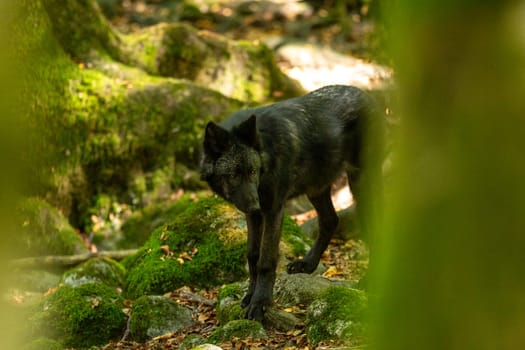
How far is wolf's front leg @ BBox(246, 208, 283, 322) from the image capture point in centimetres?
705

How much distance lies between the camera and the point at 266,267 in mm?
7207

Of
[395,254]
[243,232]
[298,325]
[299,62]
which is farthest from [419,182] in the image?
[299,62]

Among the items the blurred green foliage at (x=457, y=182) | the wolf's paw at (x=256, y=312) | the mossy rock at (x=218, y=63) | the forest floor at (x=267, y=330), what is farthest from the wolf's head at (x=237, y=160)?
the mossy rock at (x=218, y=63)

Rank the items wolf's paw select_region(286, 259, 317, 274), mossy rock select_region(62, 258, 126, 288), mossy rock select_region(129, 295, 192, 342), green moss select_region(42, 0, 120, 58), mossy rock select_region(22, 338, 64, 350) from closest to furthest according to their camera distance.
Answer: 1. mossy rock select_region(22, 338, 64, 350)
2. mossy rock select_region(129, 295, 192, 342)
3. wolf's paw select_region(286, 259, 317, 274)
4. mossy rock select_region(62, 258, 126, 288)
5. green moss select_region(42, 0, 120, 58)

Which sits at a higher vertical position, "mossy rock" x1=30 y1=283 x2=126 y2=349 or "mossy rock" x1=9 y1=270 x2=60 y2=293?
"mossy rock" x1=9 y1=270 x2=60 y2=293

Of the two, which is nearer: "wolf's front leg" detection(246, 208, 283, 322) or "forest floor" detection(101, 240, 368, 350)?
"forest floor" detection(101, 240, 368, 350)

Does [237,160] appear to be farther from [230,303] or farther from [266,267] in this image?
[230,303]

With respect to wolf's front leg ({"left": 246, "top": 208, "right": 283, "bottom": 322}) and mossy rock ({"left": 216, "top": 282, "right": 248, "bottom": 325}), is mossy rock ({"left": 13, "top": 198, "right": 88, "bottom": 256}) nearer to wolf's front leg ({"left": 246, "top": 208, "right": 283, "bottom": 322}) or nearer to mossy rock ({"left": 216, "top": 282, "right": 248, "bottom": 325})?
mossy rock ({"left": 216, "top": 282, "right": 248, "bottom": 325})

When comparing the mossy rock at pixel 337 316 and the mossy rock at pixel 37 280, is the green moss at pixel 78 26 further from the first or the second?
the mossy rock at pixel 337 316

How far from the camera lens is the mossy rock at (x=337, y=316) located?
627 centimetres

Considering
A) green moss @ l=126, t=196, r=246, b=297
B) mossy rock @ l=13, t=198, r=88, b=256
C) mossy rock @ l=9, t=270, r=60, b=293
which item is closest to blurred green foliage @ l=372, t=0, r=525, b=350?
green moss @ l=126, t=196, r=246, b=297

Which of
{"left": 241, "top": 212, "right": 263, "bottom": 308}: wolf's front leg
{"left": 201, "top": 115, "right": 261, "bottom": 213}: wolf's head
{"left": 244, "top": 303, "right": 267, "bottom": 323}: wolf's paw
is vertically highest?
{"left": 201, "top": 115, "right": 261, "bottom": 213}: wolf's head

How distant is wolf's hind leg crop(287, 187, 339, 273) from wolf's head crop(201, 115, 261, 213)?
177 cm

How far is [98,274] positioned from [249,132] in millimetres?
3874
